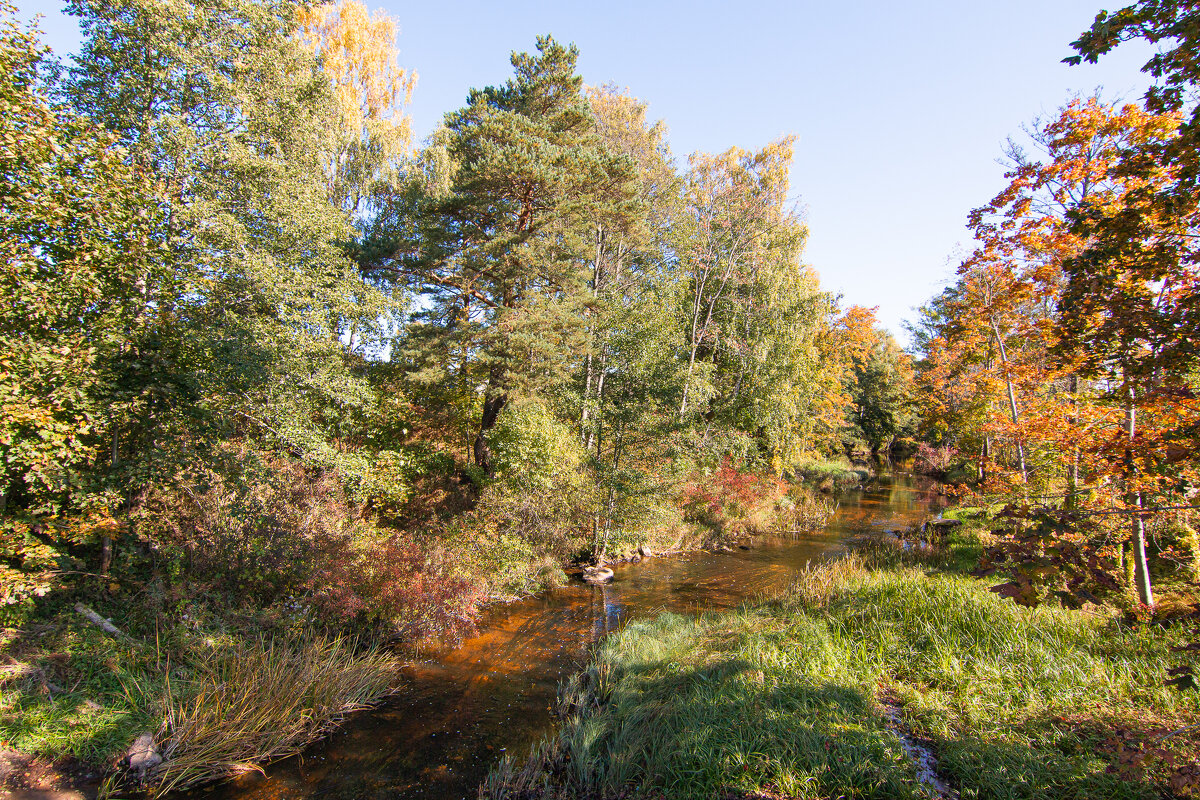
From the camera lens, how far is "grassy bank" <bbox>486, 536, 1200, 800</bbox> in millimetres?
4383

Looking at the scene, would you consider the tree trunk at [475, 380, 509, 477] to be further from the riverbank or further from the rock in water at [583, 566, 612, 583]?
the riverbank

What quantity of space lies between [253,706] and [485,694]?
3058mm

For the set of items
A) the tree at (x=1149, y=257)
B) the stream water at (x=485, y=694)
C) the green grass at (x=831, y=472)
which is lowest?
the stream water at (x=485, y=694)

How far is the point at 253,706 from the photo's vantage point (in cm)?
594

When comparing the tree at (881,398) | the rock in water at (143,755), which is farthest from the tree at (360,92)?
the tree at (881,398)

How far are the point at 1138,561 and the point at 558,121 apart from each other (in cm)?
1559

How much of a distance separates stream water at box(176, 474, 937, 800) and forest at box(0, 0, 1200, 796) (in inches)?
23.1

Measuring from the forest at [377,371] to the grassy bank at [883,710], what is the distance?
699mm

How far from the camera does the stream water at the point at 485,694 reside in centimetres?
563

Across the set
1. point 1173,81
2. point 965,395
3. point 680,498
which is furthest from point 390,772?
point 965,395

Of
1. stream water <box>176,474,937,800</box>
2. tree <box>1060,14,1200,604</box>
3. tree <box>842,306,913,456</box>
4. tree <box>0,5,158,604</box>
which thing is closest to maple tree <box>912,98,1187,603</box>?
tree <box>1060,14,1200,604</box>

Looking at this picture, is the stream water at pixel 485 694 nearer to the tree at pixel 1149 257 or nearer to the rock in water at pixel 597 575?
the rock in water at pixel 597 575

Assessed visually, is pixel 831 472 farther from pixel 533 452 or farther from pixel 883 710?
pixel 883 710

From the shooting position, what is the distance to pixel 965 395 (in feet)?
55.8
